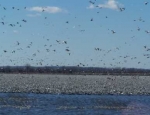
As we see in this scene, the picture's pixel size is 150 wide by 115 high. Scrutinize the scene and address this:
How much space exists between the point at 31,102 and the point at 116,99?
936cm

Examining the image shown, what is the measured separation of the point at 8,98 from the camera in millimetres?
45875

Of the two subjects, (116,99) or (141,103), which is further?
(116,99)

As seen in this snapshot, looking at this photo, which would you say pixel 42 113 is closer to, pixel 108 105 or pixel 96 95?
pixel 108 105

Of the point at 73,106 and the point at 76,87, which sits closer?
the point at 73,106

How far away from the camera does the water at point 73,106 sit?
3550 centimetres

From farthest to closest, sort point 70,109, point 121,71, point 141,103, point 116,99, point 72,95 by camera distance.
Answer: point 121,71, point 72,95, point 116,99, point 141,103, point 70,109

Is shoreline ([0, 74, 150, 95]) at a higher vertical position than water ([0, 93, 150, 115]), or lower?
higher

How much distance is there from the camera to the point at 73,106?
3906 cm

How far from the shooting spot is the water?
35.5m

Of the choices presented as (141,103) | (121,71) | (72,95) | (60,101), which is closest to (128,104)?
(141,103)

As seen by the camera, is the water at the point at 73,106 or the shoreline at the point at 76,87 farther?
the shoreline at the point at 76,87

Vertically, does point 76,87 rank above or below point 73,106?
above

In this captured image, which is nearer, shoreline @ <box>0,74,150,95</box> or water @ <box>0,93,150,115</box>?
water @ <box>0,93,150,115</box>

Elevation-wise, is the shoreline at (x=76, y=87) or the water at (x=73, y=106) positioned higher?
the shoreline at (x=76, y=87)
